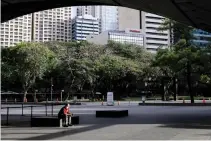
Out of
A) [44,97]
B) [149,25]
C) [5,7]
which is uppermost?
[149,25]

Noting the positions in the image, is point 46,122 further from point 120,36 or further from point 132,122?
point 120,36

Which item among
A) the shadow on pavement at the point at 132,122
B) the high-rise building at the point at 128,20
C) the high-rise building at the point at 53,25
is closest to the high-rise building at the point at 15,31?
the high-rise building at the point at 53,25

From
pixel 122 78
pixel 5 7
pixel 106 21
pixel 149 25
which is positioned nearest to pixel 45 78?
pixel 122 78

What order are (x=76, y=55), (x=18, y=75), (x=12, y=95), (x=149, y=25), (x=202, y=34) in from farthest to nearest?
(x=149, y=25)
(x=12, y=95)
(x=76, y=55)
(x=18, y=75)
(x=202, y=34)

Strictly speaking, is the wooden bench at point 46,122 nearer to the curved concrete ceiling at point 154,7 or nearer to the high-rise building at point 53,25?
the curved concrete ceiling at point 154,7

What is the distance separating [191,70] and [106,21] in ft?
420

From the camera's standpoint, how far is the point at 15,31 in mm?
84188

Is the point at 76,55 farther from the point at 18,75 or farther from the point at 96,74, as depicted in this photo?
the point at 18,75

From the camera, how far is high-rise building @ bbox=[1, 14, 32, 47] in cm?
7853

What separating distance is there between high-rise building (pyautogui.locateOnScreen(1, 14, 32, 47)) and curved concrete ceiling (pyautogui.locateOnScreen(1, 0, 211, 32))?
5330 cm

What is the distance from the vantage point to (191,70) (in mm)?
45688

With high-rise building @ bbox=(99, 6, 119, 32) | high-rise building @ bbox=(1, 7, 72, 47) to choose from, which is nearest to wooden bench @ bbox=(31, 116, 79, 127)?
high-rise building @ bbox=(1, 7, 72, 47)

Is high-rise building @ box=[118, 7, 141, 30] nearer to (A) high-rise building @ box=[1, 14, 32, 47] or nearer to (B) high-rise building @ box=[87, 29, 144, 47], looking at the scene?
(B) high-rise building @ box=[87, 29, 144, 47]

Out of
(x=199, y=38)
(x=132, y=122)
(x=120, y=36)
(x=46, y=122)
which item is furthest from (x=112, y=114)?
(x=120, y=36)
